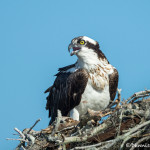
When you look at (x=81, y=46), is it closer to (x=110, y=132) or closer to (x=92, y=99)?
(x=92, y=99)

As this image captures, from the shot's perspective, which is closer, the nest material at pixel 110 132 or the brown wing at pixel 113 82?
the nest material at pixel 110 132

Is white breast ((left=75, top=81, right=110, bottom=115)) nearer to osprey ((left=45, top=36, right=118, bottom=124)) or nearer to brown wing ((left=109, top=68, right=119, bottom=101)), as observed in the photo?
osprey ((left=45, top=36, right=118, bottom=124))

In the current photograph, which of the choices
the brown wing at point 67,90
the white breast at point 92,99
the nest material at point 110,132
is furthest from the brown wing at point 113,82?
the nest material at point 110,132

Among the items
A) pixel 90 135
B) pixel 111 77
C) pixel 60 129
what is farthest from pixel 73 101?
pixel 90 135

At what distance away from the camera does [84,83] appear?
9.79 meters

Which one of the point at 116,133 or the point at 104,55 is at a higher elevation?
the point at 104,55

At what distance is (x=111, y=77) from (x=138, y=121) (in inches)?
117

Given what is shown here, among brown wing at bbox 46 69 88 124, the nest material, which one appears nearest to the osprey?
brown wing at bbox 46 69 88 124

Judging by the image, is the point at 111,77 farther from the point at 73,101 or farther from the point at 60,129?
the point at 60,129

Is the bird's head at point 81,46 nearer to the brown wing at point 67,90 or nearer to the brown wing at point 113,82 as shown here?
the brown wing at point 67,90

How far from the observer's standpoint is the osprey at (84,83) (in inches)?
388

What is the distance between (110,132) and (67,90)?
2.94 metres

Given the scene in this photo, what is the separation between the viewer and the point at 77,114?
994 cm

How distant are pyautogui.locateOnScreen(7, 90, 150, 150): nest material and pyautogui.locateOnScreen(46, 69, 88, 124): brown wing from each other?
1970mm
